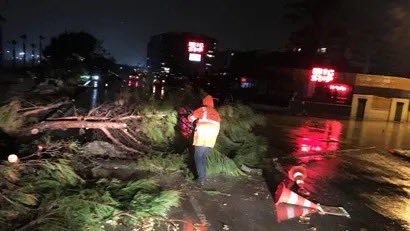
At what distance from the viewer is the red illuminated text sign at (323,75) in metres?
30.4

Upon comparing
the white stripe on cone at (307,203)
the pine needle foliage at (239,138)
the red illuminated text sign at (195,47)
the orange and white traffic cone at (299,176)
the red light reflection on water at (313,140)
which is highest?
the red illuminated text sign at (195,47)

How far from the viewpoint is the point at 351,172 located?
30.3ft

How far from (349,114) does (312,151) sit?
49.2 feet

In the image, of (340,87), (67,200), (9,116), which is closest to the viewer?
(67,200)

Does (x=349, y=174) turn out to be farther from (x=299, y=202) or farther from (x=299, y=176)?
(x=299, y=202)

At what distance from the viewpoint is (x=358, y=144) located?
13.7 meters

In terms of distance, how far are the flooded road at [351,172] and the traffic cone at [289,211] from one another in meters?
0.17

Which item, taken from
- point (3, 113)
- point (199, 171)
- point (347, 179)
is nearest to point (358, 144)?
point (347, 179)

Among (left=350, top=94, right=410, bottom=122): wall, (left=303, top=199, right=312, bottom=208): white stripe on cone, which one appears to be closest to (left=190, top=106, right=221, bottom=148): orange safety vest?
(left=303, top=199, right=312, bottom=208): white stripe on cone

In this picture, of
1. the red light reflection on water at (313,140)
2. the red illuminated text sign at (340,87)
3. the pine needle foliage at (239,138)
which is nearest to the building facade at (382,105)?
the red illuminated text sign at (340,87)

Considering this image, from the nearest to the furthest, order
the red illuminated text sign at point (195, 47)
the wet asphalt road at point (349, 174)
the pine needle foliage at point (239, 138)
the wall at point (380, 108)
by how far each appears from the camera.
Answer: the wet asphalt road at point (349, 174), the pine needle foliage at point (239, 138), the wall at point (380, 108), the red illuminated text sign at point (195, 47)

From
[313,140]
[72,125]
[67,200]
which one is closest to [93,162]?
[72,125]

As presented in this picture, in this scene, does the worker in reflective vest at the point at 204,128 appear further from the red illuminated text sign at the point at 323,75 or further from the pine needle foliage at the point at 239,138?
the red illuminated text sign at the point at 323,75

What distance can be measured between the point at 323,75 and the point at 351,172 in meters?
22.8
